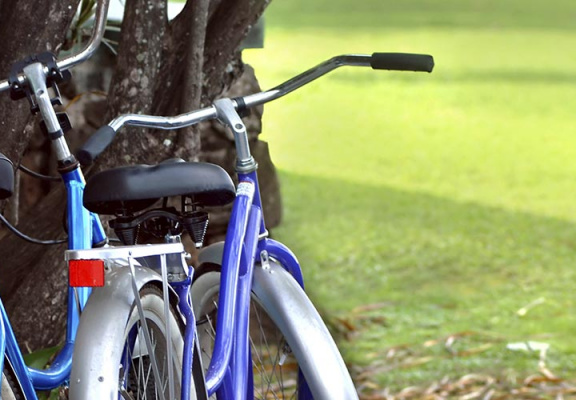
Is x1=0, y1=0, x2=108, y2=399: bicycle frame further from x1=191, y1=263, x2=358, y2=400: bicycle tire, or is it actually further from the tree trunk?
the tree trunk

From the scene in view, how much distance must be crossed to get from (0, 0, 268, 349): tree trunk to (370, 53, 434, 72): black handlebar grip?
29.5 inches

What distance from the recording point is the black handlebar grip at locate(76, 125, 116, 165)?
1.73m

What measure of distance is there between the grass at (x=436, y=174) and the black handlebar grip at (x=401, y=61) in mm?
1399

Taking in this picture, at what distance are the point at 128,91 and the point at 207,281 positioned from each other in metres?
0.69

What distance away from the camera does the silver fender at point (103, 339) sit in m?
Result: 1.68

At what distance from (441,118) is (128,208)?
259 inches

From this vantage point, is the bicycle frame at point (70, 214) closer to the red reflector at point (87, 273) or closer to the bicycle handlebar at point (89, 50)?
the bicycle handlebar at point (89, 50)

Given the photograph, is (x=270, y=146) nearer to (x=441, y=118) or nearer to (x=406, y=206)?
(x=406, y=206)

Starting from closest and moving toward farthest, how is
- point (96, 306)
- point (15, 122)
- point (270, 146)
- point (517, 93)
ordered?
point (96, 306) → point (15, 122) → point (270, 146) → point (517, 93)

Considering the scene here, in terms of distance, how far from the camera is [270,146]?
3.58 metres

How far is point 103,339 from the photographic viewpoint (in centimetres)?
171

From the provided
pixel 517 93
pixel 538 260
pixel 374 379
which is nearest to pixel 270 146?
pixel 374 379

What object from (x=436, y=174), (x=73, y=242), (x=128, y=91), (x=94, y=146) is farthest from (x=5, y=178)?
(x=436, y=174)

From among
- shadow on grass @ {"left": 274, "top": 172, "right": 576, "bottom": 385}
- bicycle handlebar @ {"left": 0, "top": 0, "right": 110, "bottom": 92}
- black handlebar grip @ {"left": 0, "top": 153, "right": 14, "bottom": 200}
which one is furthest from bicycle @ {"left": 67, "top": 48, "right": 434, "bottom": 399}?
shadow on grass @ {"left": 274, "top": 172, "right": 576, "bottom": 385}
